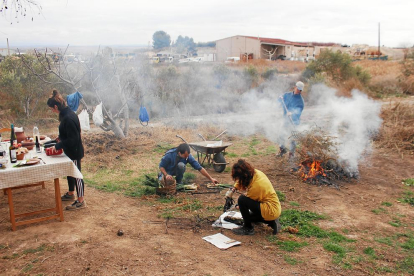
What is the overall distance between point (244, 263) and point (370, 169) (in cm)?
508

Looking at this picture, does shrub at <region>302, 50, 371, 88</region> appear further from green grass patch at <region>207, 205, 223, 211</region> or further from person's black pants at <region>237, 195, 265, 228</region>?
person's black pants at <region>237, 195, 265, 228</region>

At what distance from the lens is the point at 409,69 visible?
832 inches

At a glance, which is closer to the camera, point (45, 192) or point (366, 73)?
point (45, 192)

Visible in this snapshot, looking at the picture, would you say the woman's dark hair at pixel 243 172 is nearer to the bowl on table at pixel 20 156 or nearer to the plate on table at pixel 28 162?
the plate on table at pixel 28 162

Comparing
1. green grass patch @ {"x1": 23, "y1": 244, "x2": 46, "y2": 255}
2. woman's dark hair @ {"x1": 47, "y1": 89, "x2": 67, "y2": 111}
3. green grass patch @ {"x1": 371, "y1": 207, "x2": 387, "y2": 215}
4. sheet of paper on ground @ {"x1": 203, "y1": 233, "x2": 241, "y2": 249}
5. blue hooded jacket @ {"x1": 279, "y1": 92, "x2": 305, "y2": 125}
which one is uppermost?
woman's dark hair @ {"x1": 47, "y1": 89, "x2": 67, "y2": 111}

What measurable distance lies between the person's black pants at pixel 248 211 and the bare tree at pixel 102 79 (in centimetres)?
579

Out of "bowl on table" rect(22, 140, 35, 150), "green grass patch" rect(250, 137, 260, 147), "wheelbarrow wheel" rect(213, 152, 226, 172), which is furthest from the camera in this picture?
"green grass patch" rect(250, 137, 260, 147)

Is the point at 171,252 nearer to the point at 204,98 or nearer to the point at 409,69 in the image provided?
the point at 204,98

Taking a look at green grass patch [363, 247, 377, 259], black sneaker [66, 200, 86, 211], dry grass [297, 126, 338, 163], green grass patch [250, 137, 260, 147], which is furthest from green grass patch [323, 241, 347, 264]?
green grass patch [250, 137, 260, 147]

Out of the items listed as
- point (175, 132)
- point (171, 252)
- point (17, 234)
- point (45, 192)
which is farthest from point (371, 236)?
point (175, 132)

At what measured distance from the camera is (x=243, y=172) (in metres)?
4.30

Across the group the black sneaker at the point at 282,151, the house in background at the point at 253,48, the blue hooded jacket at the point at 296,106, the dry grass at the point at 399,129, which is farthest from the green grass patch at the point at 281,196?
the house in background at the point at 253,48

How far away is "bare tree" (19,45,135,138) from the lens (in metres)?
9.12

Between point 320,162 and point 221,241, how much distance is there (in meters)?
3.44
